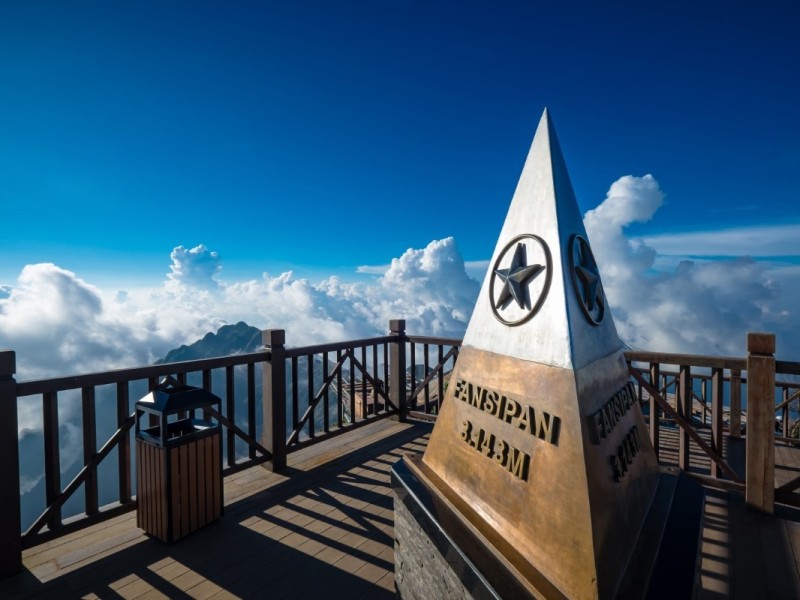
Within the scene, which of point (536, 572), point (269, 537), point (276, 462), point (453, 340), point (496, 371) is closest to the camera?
point (536, 572)

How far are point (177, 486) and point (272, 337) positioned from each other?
161cm

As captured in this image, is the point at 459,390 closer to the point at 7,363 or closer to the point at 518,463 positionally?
the point at 518,463

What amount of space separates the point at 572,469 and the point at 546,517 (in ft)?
0.82

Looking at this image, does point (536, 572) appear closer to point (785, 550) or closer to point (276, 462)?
Result: point (785, 550)

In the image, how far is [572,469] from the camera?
6.06 ft

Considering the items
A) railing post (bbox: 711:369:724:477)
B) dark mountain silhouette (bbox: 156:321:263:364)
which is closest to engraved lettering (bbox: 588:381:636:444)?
railing post (bbox: 711:369:724:477)

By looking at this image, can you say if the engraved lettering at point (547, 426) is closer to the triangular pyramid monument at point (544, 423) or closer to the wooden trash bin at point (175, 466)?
the triangular pyramid monument at point (544, 423)

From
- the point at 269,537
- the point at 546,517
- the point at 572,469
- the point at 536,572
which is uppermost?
the point at 572,469

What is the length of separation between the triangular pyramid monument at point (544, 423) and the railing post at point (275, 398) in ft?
7.05

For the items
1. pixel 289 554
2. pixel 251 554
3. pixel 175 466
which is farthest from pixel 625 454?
pixel 175 466

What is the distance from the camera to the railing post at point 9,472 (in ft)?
9.17

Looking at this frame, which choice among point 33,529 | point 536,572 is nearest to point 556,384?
point 536,572

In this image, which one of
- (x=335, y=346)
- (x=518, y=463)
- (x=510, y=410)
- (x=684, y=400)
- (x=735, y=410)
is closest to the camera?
(x=518, y=463)

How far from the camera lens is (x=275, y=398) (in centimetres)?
455
